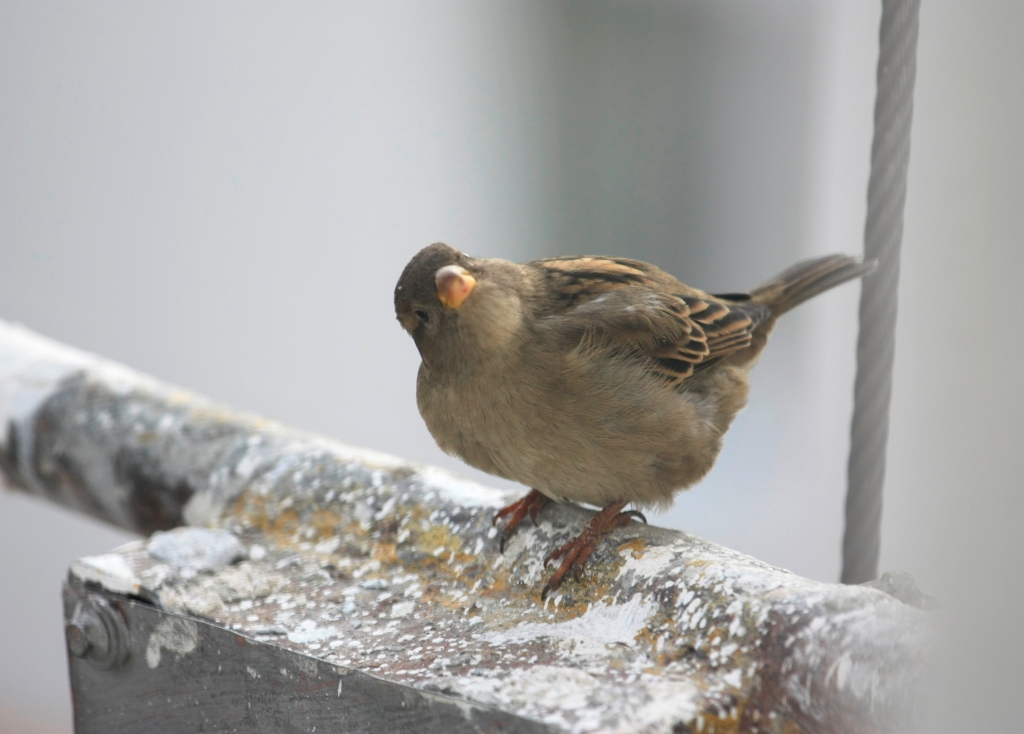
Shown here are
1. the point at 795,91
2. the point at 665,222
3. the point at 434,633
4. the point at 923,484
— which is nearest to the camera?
the point at 923,484

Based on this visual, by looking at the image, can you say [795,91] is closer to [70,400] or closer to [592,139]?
[592,139]

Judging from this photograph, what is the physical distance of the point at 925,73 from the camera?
2.34 ft

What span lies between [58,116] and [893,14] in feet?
14.5

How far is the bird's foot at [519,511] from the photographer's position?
173cm

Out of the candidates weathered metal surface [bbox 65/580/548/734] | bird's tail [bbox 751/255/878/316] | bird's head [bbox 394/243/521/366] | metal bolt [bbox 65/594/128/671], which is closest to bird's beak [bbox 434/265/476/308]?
bird's head [bbox 394/243/521/366]

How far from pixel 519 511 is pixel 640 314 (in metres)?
0.42

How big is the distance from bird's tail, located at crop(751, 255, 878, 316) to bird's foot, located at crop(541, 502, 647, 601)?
0.72m

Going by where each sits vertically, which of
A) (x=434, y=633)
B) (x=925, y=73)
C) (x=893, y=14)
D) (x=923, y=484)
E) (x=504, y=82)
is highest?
(x=504, y=82)

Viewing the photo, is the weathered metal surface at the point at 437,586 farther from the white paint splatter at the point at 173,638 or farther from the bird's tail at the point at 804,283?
the bird's tail at the point at 804,283

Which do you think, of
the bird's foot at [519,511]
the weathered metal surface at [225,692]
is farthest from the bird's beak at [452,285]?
the weathered metal surface at [225,692]

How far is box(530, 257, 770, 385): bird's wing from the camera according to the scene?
5.62 feet

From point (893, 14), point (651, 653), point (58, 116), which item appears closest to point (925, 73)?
point (893, 14)

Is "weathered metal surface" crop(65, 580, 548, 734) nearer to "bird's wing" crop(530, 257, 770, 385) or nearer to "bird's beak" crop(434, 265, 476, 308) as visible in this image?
"bird's beak" crop(434, 265, 476, 308)

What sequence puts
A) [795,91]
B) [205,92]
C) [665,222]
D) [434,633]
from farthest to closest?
[665,222], [795,91], [205,92], [434,633]
